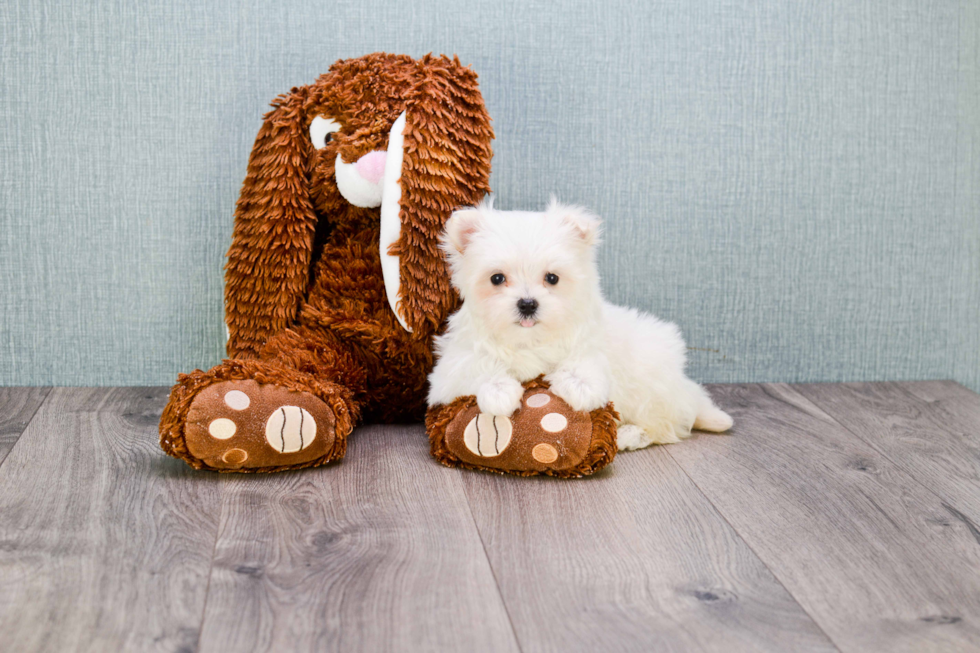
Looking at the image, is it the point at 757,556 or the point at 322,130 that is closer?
the point at 757,556

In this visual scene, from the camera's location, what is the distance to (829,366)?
180 centimetres

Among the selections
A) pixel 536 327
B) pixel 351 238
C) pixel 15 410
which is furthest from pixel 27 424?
pixel 536 327

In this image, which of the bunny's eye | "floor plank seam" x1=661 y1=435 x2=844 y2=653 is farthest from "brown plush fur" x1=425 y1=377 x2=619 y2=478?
the bunny's eye

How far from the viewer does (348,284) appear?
4.62 ft

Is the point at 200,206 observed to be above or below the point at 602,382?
above

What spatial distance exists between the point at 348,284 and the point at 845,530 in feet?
2.64

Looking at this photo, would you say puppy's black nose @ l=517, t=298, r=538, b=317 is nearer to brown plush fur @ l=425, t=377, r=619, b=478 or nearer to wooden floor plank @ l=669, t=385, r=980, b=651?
brown plush fur @ l=425, t=377, r=619, b=478

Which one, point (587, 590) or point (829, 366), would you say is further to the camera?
point (829, 366)

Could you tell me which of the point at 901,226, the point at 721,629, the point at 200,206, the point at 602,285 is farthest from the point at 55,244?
the point at 901,226

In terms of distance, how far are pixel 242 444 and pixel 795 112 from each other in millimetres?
1211

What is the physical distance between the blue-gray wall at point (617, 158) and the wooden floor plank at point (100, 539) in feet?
1.05

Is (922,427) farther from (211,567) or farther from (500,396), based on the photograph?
(211,567)

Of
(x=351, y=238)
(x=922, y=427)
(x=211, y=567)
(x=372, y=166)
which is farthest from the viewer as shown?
Answer: (x=922, y=427)

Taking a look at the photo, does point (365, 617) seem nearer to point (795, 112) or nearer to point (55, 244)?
point (55, 244)
